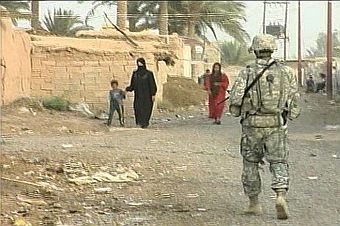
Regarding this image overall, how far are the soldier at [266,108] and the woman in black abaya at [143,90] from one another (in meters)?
10.6

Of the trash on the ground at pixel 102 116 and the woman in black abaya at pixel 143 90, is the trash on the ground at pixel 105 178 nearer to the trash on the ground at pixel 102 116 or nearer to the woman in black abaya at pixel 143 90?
the woman in black abaya at pixel 143 90

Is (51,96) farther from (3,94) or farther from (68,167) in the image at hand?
(68,167)

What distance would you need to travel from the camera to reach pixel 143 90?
18.6 m

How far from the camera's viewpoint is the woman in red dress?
19.7m

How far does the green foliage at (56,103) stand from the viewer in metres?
21.3

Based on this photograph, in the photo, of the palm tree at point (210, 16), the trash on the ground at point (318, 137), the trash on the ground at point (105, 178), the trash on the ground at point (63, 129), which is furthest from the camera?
the palm tree at point (210, 16)

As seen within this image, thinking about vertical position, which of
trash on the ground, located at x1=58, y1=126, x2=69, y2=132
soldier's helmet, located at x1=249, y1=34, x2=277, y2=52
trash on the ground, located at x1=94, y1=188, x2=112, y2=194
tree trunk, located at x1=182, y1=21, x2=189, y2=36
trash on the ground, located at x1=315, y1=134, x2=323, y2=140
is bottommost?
trash on the ground, located at x1=315, y1=134, x2=323, y2=140

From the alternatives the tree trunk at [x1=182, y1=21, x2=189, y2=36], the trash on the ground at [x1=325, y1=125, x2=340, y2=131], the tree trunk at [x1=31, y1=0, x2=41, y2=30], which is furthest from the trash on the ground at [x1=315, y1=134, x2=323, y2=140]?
the tree trunk at [x1=182, y1=21, x2=189, y2=36]

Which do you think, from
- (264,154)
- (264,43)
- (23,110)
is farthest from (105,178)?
(23,110)

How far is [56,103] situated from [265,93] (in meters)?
14.2

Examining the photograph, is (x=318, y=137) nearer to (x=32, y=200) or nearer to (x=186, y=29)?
(x=32, y=200)

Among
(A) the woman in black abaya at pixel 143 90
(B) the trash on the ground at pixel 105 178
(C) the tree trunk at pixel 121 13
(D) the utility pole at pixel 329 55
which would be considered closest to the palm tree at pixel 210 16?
(D) the utility pole at pixel 329 55

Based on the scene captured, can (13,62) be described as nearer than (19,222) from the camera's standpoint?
No

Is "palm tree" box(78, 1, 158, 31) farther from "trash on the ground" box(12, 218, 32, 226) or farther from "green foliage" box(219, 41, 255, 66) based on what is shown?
"trash on the ground" box(12, 218, 32, 226)
